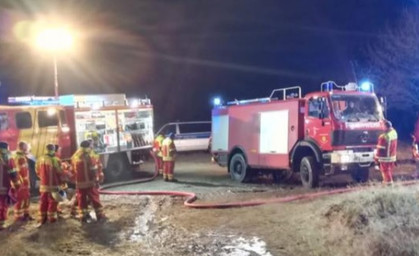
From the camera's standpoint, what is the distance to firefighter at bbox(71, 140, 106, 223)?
9.81 m

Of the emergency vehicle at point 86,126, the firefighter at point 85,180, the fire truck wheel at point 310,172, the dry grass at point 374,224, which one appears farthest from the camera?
the emergency vehicle at point 86,126

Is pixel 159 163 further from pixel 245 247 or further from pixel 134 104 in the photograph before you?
pixel 245 247

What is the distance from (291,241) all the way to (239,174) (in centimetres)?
814

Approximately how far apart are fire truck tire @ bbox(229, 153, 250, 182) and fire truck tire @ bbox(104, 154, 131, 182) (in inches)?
142

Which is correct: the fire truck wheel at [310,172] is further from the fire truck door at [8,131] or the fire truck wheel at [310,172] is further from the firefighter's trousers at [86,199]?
the fire truck door at [8,131]

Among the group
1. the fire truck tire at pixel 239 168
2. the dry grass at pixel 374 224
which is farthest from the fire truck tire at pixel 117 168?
the dry grass at pixel 374 224

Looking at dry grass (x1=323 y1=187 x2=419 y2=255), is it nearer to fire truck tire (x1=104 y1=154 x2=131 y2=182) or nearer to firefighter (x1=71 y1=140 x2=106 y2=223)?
firefighter (x1=71 y1=140 x2=106 y2=223)

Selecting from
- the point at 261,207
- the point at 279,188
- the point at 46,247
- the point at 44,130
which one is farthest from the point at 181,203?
the point at 44,130

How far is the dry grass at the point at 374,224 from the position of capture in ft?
20.4

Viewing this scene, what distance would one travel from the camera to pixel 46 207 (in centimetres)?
982

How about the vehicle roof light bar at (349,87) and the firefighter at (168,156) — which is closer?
the vehicle roof light bar at (349,87)

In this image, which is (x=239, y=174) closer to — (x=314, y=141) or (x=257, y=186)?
(x=257, y=186)

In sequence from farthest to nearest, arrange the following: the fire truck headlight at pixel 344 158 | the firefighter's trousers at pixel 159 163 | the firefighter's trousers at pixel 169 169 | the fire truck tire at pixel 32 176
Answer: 1. the firefighter's trousers at pixel 159 163
2. the firefighter's trousers at pixel 169 169
3. the fire truck tire at pixel 32 176
4. the fire truck headlight at pixel 344 158

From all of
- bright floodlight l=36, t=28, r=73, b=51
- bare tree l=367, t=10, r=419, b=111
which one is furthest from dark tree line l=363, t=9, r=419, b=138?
bright floodlight l=36, t=28, r=73, b=51
